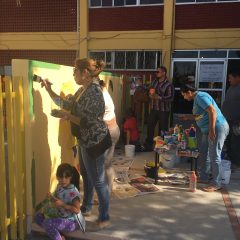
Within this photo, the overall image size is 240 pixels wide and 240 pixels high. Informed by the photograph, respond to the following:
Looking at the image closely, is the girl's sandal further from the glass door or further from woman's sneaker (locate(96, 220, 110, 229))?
the glass door

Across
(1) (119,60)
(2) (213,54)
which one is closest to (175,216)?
(2) (213,54)

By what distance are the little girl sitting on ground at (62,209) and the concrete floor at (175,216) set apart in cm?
20

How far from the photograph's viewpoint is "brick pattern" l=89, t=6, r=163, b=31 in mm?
12711

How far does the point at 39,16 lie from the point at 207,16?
7.05 metres

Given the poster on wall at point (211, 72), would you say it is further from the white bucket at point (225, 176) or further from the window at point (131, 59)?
the white bucket at point (225, 176)

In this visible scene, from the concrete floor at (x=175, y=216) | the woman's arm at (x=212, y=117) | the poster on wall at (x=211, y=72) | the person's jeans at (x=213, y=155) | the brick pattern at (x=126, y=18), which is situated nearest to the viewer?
the concrete floor at (x=175, y=216)

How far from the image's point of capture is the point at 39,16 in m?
14.0

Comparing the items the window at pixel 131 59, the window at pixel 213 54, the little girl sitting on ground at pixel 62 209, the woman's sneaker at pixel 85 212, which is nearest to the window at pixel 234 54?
the window at pixel 213 54

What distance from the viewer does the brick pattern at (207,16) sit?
11906mm

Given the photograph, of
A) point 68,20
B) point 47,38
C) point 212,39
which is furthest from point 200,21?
point 47,38

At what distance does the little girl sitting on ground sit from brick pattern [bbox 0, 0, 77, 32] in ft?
37.6

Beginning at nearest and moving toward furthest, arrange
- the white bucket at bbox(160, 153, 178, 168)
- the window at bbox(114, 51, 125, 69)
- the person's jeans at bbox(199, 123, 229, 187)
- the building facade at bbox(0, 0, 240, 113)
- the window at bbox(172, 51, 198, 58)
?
the person's jeans at bbox(199, 123, 229, 187) < the white bucket at bbox(160, 153, 178, 168) < the building facade at bbox(0, 0, 240, 113) < the window at bbox(172, 51, 198, 58) < the window at bbox(114, 51, 125, 69)

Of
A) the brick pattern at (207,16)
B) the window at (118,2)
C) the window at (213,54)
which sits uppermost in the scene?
the window at (118,2)

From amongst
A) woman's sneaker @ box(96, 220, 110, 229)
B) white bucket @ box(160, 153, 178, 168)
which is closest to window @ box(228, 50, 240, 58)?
white bucket @ box(160, 153, 178, 168)
